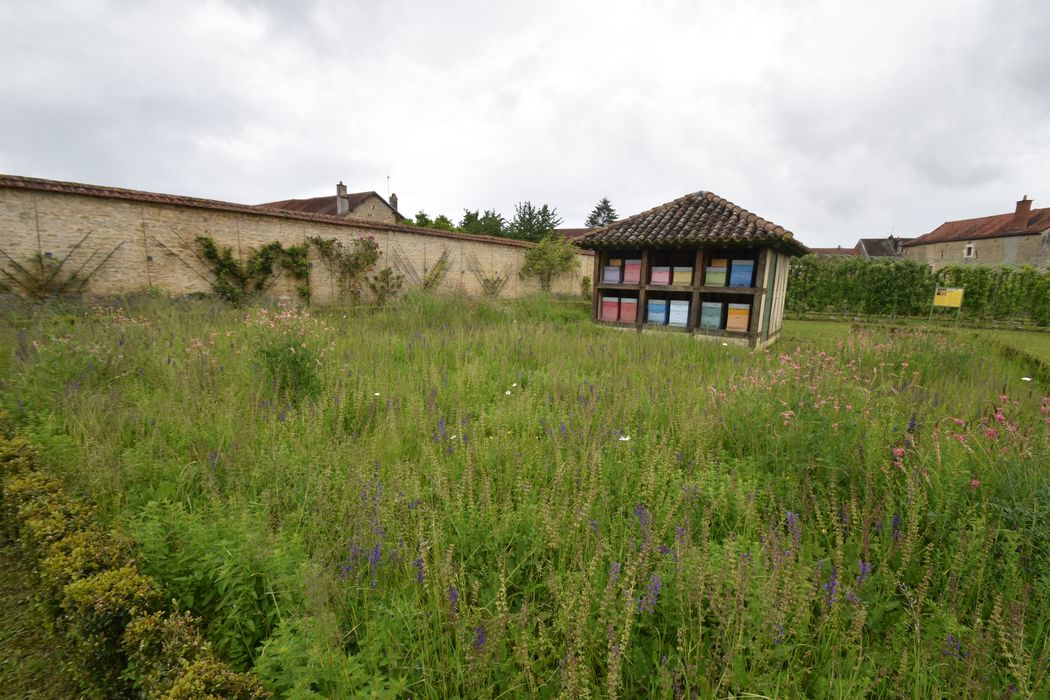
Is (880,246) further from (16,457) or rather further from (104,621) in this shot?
(16,457)

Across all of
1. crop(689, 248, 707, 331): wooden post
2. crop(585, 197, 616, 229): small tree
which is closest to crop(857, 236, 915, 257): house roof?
crop(585, 197, 616, 229): small tree

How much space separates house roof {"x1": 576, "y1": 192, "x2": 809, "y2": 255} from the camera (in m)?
9.63

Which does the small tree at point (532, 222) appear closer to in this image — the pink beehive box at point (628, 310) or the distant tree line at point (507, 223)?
the distant tree line at point (507, 223)

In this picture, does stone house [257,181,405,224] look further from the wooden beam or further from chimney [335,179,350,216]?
the wooden beam

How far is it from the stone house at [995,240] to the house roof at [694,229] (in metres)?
33.2

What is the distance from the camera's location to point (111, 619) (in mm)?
1737

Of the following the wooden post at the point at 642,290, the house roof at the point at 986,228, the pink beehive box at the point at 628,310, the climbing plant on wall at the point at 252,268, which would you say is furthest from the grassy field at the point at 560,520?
the house roof at the point at 986,228

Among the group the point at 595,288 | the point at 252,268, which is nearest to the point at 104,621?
the point at 595,288

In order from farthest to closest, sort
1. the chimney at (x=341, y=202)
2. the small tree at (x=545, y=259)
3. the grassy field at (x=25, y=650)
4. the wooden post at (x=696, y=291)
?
the chimney at (x=341, y=202)
the small tree at (x=545, y=259)
the wooden post at (x=696, y=291)
the grassy field at (x=25, y=650)

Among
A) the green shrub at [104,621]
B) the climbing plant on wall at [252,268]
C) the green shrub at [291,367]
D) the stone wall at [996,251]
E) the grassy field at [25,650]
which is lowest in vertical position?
the grassy field at [25,650]

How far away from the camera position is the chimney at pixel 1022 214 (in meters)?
38.4

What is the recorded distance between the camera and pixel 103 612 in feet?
5.65

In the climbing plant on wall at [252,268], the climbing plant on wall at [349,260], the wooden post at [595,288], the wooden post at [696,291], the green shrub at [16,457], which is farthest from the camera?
the climbing plant on wall at [349,260]

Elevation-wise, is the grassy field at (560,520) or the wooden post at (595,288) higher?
the wooden post at (595,288)
